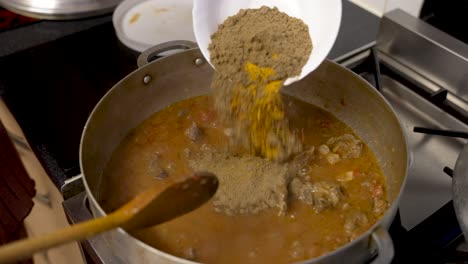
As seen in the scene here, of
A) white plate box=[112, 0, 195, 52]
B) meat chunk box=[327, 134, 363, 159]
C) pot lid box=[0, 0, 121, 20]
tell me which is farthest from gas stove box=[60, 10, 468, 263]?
pot lid box=[0, 0, 121, 20]

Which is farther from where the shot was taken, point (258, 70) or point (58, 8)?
point (58, 8)

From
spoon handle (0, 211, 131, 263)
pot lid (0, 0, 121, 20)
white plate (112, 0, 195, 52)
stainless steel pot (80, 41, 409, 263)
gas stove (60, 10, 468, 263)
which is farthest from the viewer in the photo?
pot lid (0, 0, 121, 20)

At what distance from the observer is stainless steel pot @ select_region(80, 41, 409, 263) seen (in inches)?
34.8

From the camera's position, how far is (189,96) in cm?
110

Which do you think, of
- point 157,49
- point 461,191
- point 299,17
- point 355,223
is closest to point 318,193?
point 355,223

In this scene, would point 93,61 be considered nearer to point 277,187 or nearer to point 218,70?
point 218,70

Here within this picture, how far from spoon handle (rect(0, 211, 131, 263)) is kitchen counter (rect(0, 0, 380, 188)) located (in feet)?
1.18

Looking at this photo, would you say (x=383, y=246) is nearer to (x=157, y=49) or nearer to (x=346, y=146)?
(x=346, y=146)

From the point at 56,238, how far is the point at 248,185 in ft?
1.32

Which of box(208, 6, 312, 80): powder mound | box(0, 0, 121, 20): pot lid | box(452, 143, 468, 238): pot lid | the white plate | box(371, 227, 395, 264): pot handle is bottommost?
box(452, 143, 468, 238): pot lid

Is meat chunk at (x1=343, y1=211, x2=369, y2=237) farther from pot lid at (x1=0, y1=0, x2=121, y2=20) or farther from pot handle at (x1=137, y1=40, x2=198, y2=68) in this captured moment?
pot lid at (x1=0, y1=0, x2=121, y2=20)

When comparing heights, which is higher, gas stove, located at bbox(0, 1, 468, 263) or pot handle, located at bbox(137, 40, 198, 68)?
pot handle, located at bbox(137, 40, 198, 68)

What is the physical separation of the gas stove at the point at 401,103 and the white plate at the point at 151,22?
0.04 meters

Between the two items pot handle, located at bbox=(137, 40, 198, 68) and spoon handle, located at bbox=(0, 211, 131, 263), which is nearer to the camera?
spoon handle, located at bbox=(0, 211, 131, 263)
